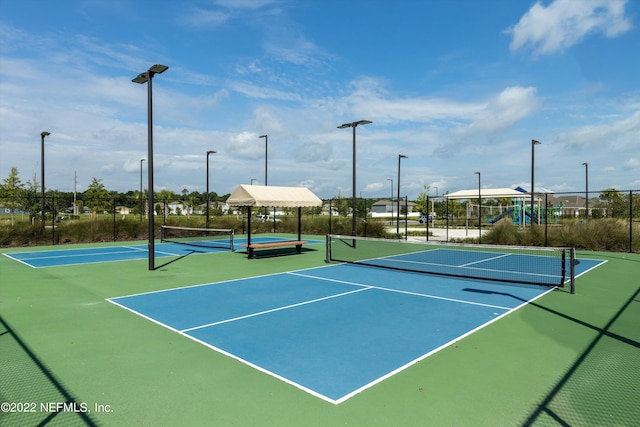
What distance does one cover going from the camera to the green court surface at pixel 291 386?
3.94 metres

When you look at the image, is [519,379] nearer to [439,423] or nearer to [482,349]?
[482,349]

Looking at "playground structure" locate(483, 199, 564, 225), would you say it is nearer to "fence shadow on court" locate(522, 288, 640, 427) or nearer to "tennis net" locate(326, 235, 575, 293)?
"tennis net" locate(326, 235, 575, 293)

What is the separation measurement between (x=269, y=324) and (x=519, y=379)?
12.6 feet

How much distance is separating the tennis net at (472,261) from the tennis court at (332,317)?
0.62 meters

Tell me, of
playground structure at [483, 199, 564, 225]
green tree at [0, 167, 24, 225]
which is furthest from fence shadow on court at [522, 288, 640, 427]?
green tree at [0, 167, 24, 225]

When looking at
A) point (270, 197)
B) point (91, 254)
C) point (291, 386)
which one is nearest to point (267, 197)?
point (270, 197)

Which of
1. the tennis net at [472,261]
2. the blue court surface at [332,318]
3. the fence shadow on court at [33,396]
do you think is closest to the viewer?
the fence shadow on court at [33,396]

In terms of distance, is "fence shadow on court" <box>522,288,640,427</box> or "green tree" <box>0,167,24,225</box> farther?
"green tree" <box>0,167,24,225</box>

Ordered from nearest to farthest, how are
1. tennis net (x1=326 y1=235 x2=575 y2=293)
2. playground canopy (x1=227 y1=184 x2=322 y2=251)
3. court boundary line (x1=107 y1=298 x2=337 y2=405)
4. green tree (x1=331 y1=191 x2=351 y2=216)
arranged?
court boundary line (x1=107 y1=298 x2=337 y2=405) < tennis net (x1=326 y1=235 x2=575 y2=293) < playground canopy (x1=227 y1=184 x2=322 y2=251) < green tree (x1=331 y1=191 x2=351 y2=216)

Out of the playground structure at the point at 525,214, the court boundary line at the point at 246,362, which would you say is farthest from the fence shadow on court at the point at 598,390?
the playground structure at the point at 525,214

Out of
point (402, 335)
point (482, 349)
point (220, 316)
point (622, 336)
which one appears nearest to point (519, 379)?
point (482, 349)

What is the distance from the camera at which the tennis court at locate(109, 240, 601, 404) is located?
17.1ft

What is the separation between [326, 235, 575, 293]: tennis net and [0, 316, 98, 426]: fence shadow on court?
900 centimetres

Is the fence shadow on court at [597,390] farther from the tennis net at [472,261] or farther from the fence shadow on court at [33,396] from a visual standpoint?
the fence shadow on court at [33,396]
